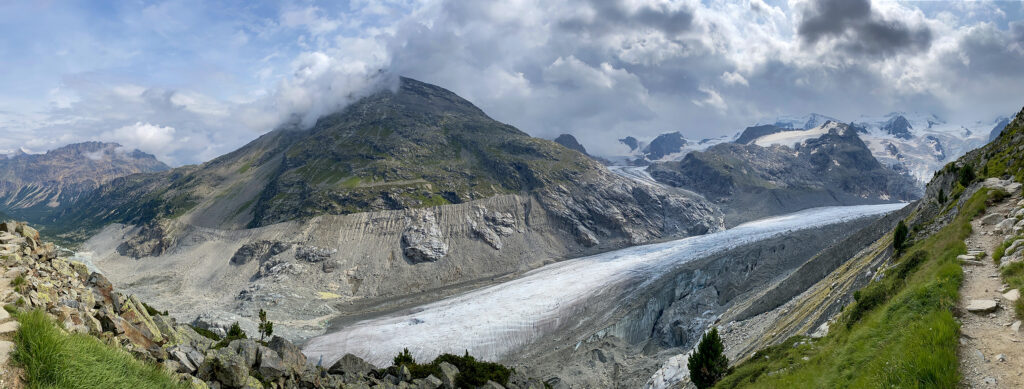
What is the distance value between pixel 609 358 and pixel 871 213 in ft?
555

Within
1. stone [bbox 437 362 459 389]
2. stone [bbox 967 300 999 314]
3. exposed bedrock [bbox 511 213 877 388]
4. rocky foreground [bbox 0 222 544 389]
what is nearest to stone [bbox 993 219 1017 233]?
stone [bbox 967 300 999 314]

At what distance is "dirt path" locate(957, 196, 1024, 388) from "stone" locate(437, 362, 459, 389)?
29191mm

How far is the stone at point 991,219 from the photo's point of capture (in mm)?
19600

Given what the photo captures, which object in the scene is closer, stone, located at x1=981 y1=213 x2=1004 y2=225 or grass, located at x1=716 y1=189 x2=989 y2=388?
grass, located at x1=716 y1=189 x2=989 y2=388

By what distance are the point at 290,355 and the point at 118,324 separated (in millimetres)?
10543

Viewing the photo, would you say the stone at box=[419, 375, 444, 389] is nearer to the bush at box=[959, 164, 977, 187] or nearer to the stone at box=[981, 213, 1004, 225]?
the stone at box=[981, 213, 1004, 225]

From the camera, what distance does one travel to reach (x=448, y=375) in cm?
3397

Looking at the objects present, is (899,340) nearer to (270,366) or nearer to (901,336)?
(901,336)

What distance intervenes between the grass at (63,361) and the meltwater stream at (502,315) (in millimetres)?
74773

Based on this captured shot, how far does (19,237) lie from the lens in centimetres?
1703

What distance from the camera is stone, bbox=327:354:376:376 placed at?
30155 millimetres

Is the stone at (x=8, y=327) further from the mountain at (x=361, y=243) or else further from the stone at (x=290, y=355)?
the mountain at (x=361, y=243)

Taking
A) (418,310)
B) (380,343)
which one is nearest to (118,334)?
(380,343)

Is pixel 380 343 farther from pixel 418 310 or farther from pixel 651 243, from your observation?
pixel 651 243
